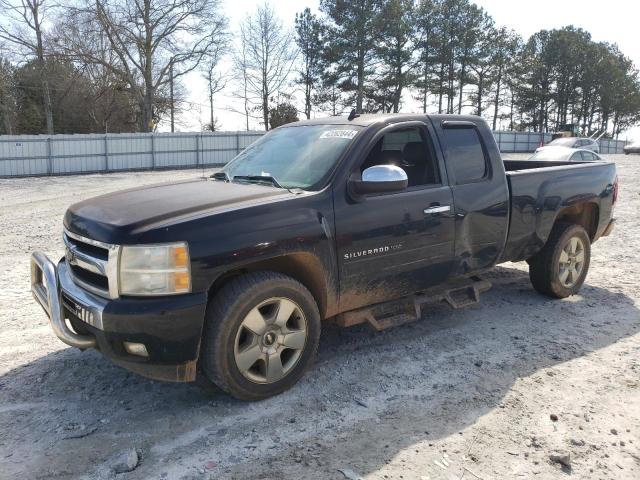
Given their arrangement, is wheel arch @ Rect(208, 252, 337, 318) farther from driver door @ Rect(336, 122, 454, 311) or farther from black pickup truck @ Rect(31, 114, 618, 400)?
driver door @ Rect(336, 122, 454, 311)

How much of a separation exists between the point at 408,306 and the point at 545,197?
6.60 feet

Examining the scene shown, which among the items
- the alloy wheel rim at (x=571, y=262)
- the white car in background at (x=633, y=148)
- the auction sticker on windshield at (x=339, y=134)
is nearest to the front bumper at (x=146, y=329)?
the auction sticker on windshield at (x=339, y=134)

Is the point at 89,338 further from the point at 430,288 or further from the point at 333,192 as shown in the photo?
the point at 430,288

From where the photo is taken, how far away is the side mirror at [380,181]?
12.1ft

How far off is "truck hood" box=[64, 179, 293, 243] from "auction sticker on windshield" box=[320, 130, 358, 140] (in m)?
0.73

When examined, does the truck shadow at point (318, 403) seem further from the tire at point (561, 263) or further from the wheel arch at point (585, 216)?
the wheel arch at point (585, 216)

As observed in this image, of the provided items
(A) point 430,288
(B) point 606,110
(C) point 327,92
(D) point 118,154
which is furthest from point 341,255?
(B) point 606,110

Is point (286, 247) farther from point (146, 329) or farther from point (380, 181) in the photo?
point (146, 329)

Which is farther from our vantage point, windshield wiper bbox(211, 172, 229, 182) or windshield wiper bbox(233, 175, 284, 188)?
windshield wiper bbox(211, 172, 229, 182)

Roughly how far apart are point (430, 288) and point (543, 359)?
1049 mm

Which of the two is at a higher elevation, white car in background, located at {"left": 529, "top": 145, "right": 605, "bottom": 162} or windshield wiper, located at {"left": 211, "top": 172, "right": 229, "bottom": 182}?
white car in background, located at {"left": 529, "top": 145, "right": 605, "bottom": 162}

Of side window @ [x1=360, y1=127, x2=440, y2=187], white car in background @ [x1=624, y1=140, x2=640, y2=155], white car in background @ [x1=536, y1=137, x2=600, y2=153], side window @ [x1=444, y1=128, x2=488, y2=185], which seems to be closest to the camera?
side window @ [x1=360, y1=127, x2=440, y2=187]

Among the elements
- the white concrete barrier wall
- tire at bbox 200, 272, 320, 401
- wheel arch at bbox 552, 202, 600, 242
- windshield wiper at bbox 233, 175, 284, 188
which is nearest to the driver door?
tire at bbox 200, 272, 320, 401

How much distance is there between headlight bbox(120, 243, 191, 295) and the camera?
3.05 m
